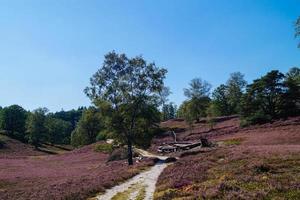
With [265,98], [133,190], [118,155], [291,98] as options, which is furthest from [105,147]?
[291,98]

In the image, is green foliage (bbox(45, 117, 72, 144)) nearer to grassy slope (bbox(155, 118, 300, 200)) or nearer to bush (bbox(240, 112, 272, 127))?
bush (bbox(240, 112, 272, 127))

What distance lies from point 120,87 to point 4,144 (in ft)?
305

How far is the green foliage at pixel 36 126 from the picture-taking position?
133125mm

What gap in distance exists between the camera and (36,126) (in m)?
134

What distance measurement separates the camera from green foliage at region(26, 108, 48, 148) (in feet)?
437

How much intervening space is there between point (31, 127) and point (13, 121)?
2517 centimetres

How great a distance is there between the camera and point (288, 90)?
76.4 m

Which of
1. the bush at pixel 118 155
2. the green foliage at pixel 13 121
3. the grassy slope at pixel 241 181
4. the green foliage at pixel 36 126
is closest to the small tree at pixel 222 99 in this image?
the green foliage at pixel 36 126

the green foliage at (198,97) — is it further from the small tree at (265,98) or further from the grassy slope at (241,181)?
the grassy slope at (241,181)

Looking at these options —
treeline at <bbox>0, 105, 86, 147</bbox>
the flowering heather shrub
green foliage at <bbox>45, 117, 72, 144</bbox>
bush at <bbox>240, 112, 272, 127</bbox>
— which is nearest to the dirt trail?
the flowering heather shrub

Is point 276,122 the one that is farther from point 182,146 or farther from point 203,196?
point 203,196

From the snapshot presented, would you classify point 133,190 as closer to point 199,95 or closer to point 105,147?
point 105,147

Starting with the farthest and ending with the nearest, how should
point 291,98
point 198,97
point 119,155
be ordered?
1. point 198,97
2. point 291,98
3. point 119,155

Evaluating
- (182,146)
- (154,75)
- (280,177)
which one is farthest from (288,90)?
(280,177)
